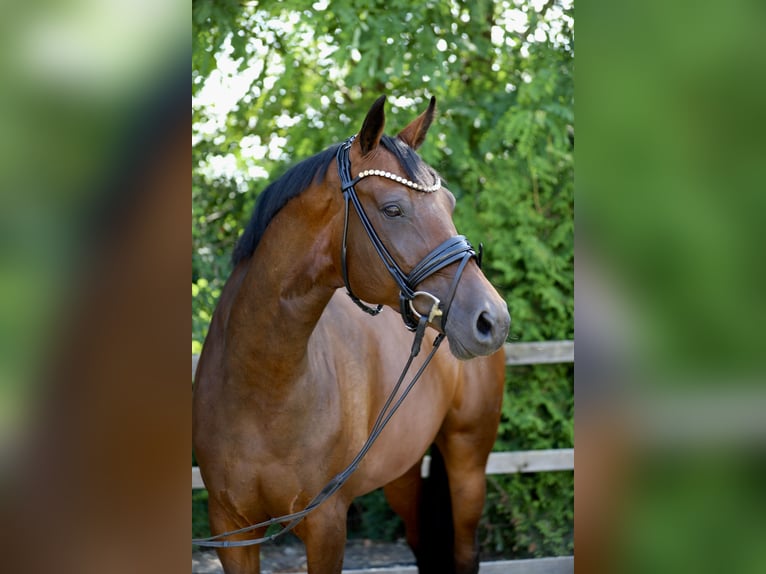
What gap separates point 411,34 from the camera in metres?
4.32

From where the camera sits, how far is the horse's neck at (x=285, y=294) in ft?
7.91

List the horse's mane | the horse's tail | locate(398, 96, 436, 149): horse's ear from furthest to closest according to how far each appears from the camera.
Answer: the horse's tail, locate(398, 96, 436, 149): horse's ear, the horse's mane

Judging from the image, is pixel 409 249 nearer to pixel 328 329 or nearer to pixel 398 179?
pixel 398 179

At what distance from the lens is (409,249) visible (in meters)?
2.20

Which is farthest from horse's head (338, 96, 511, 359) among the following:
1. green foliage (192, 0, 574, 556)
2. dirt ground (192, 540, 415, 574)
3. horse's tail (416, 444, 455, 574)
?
dirt ground (192, 540, 415, 574)

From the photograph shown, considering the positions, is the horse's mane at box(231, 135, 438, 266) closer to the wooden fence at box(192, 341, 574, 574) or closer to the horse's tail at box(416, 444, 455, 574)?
the horse's tail at box(416, 444, 455, 574)

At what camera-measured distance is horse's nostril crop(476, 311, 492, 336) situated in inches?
80.5

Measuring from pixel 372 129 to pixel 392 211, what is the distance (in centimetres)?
27

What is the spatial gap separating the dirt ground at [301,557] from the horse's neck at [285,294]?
101 inches

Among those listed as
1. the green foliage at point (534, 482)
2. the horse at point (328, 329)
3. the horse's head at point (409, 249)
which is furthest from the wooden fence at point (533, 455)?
the horse's head at point (409, 249)

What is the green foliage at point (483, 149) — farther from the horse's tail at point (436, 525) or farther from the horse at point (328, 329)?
the horse at point (328, 329)
